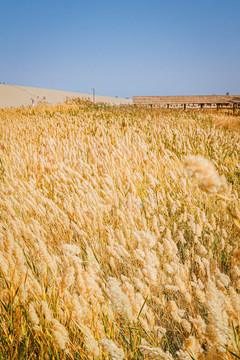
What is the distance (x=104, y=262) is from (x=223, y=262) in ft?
2.02

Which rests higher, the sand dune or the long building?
the sand dune

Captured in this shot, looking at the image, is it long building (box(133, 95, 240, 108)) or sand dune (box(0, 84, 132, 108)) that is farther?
sand dune (box(0, 84, 132, 108))

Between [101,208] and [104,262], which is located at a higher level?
[101,208]

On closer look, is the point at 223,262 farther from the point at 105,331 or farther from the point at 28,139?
the point at 28,139

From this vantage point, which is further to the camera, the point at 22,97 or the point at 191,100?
the point at 22,97

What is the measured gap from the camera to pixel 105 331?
0.85 metres

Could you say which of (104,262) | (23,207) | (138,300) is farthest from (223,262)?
(23,207)

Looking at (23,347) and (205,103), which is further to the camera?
(205,103)

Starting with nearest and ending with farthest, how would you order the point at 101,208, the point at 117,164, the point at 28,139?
the point at 101,208, the point at 117,164, the point at 28,139

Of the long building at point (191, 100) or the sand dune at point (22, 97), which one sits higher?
the sand dune at point (22, 97)

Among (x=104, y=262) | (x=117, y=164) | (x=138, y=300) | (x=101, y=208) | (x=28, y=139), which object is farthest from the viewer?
(x=28, y=139)

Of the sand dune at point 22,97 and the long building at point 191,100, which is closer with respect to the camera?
the long building at point 191,100

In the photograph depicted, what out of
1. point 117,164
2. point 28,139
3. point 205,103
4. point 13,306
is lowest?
point 13,306

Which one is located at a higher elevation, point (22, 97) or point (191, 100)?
point (22, 97)
